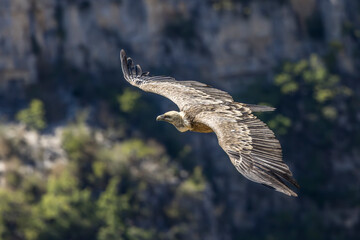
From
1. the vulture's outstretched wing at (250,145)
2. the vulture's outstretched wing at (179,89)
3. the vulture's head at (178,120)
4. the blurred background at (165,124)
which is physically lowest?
the vulture's outstretched wing at (250,145)

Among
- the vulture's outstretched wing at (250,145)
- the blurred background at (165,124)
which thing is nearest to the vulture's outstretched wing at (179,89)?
the vulture's outstretched wing at (250,145)

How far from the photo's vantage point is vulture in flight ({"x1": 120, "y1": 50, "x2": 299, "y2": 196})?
1580 centimetres

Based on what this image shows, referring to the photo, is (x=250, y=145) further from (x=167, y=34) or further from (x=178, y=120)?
(x=167, y=34)

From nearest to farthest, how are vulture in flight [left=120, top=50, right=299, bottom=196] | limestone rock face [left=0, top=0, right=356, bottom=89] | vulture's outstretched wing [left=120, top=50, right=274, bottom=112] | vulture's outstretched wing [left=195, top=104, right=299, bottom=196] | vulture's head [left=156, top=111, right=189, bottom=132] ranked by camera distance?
vulture's outstretched wing [left=195, top=104, right=299, bottom=196] < vulture in flight [left=120, top=50, right=299, bottom=196] < vulture's head [left=156, top=111, right=189, bottom=132] < vulture's outstretched wing [left=120, top=50, right=274, bottom=112] < limestone rock face [left=0, top=0, right=356, bottom=89]

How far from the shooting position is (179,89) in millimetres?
20891

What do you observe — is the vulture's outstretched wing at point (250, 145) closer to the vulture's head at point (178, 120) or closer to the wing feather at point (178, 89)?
the vulture's head at point (178, 120)

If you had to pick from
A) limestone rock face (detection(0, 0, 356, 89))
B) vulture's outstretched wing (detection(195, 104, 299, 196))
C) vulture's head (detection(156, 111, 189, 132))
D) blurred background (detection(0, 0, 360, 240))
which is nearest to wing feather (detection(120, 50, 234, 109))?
vulture's head (detection(156, 111, 189, 132))

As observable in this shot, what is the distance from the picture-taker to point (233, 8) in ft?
180

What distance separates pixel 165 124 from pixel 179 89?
30.9 meters

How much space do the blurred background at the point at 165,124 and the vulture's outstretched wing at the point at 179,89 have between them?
77.7ft

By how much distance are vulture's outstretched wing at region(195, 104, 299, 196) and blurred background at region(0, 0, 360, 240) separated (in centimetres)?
2755

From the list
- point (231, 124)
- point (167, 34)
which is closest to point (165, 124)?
point (167, 34)

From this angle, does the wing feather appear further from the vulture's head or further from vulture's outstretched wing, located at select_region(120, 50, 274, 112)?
the vulture's head

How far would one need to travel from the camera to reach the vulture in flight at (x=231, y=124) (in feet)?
51.8
